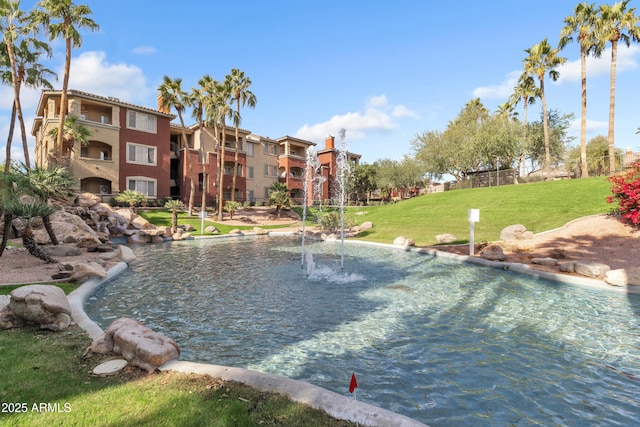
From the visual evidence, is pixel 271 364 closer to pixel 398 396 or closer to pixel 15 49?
pixel 398 396

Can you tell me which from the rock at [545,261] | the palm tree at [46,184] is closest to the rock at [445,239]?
the rock at [545,261]

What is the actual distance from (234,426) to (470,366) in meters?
3.74

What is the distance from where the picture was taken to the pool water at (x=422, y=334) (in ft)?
13.5

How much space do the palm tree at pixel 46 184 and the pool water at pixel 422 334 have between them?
512 centimetres

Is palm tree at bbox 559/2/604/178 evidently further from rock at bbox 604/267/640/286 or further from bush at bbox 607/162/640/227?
rock at bbox 604/267/640/286

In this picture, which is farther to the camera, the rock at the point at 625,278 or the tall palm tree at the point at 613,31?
the tall palm tree at the point at 613,31

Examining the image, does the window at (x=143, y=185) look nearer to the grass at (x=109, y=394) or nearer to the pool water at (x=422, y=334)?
the pool water at (x=422, y=334)

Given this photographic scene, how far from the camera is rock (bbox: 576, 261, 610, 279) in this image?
10164 millimetres

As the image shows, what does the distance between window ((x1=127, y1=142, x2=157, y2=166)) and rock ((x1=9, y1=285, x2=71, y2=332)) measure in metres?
34.5

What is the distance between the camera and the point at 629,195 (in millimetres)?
15688

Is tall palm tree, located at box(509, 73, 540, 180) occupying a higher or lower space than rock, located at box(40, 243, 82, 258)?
higher

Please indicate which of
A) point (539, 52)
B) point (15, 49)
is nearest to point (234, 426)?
point (15, 49)

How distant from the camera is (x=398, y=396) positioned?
4.16 metres

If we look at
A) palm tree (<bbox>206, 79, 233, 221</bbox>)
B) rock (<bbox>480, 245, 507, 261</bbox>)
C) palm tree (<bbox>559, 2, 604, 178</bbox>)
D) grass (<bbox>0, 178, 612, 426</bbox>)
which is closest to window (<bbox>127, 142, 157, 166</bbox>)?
palm tree (<bbox>206, 79, 233, 221</bbox>)
